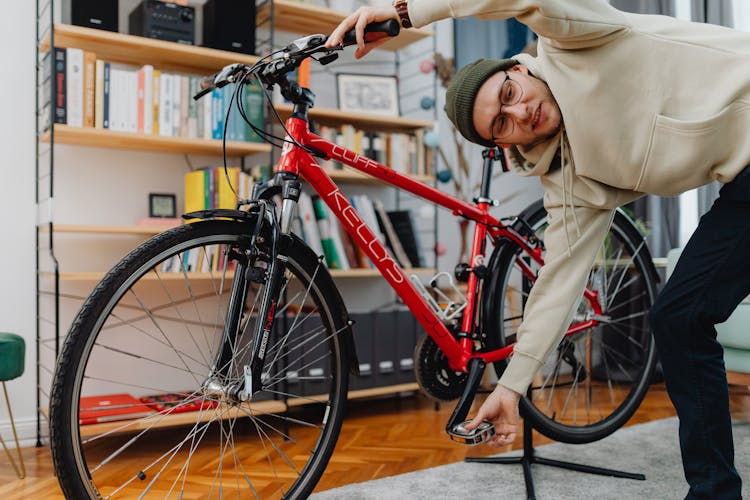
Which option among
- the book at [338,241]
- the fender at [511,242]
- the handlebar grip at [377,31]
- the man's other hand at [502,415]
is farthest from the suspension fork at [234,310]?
the book at [338,241]

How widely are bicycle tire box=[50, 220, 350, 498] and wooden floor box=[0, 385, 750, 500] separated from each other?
0.13m

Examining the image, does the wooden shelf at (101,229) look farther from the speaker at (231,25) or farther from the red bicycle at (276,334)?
the speaker at (231,25)

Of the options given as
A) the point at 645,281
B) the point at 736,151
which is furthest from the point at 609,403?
the point at 736,151

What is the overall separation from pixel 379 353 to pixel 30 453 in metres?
1.23

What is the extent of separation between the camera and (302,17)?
2.62 meters

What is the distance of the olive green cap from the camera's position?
47.4 inches

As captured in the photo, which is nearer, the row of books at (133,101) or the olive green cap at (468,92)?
the olive green cap at (468,92)

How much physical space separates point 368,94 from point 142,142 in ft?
3.21

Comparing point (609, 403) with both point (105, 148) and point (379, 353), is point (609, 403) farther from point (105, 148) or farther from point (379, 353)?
point (105, 148)

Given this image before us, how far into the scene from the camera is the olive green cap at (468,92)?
1.21 m

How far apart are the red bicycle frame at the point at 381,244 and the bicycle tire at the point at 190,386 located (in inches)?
6.0

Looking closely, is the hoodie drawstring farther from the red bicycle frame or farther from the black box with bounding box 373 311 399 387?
the black box with bounding box 373 311 399 387

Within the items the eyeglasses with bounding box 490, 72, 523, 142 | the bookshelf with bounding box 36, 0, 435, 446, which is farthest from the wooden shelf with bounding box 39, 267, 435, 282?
the eyeglasses with bounding box 490, 72, 523, 142

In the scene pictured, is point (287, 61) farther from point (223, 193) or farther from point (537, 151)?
point (223, 193)
